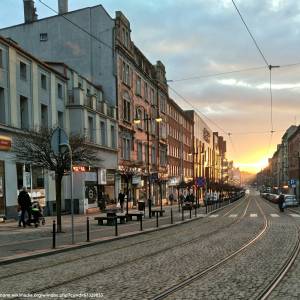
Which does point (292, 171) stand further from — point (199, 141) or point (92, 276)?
point (92, 276)

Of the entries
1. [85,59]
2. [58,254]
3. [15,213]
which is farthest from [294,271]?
[85,59]

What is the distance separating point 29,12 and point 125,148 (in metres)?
16.0

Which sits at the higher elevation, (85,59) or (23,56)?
(85,59)

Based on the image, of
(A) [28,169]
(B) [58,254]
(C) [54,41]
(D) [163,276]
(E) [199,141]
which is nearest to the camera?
(D) [163,276]

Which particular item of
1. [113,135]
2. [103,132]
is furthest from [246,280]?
[113,135]

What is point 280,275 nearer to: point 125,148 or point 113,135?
point 113,135

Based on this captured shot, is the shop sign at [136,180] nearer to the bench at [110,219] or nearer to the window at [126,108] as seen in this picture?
the window at [126,108]

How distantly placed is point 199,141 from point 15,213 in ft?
284

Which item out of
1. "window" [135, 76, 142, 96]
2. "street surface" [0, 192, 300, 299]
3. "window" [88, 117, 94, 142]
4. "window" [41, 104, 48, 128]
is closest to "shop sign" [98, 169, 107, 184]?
"window" [88, 117, 94, 142]

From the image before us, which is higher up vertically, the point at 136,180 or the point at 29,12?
the point at 29,12

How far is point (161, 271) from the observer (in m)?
12.0

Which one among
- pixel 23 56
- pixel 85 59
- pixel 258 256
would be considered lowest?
pixel 258 256

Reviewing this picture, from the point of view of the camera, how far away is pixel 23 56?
3309cm

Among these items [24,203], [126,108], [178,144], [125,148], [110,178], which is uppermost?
[126,108]
